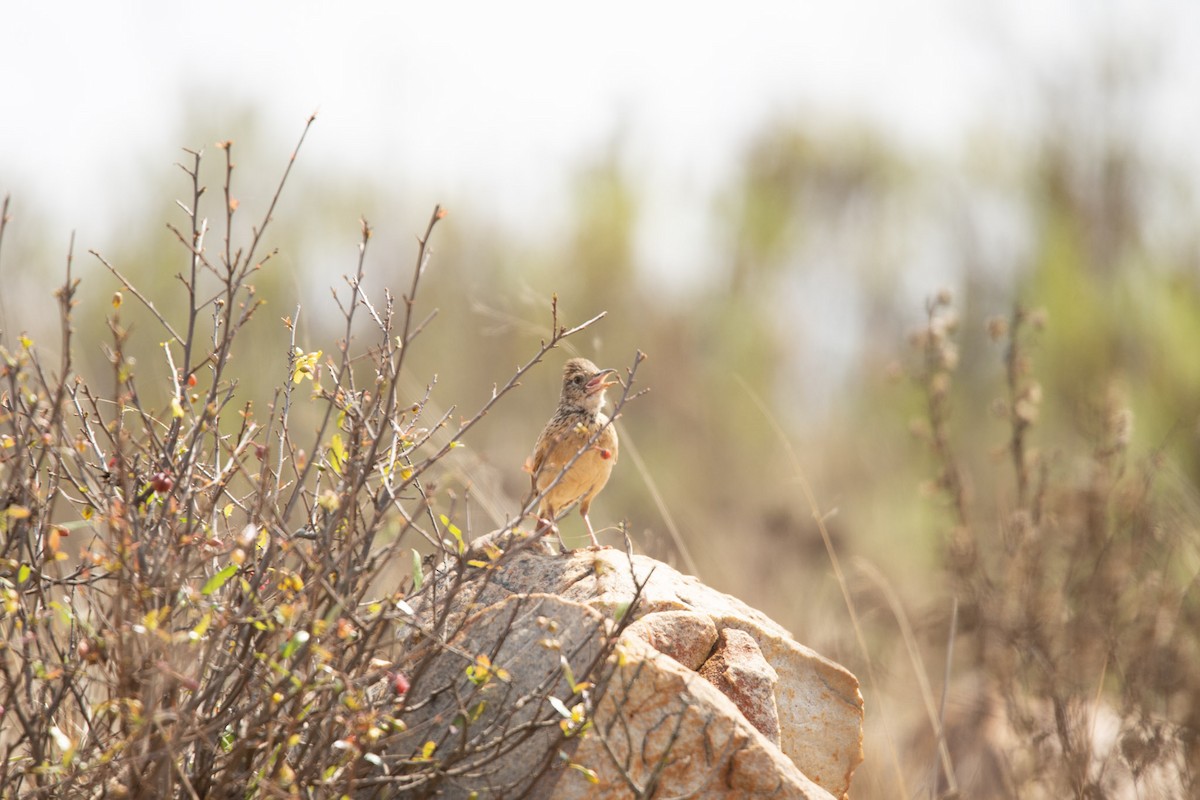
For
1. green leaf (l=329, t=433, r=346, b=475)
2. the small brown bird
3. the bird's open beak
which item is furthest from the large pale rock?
the bird's open beak

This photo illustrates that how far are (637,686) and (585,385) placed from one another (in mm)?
1456

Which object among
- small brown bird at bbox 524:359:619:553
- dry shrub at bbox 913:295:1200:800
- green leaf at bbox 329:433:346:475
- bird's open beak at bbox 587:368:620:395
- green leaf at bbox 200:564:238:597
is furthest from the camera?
dry shrub at bbox 913:295:1200:800

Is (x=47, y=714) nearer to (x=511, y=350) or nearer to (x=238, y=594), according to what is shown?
(x=238, y=594)

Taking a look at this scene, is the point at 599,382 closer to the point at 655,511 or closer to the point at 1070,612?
the point at 1070,612

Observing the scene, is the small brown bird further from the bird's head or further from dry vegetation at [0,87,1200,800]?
dry vegetation at [0,87,1200,800]

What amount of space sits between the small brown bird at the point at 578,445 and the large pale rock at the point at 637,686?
26cm

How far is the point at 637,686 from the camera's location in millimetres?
3219

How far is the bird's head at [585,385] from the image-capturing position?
174 inches

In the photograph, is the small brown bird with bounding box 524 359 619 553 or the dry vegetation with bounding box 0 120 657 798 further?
the small brown bird with bounding box 524 359 619 553

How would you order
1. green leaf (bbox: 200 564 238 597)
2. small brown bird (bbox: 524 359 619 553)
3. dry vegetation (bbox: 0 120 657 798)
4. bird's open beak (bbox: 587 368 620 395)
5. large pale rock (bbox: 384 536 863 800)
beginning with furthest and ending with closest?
bird's open beak (bbox: 587 368 620 395) → small brown bird (bbox: 524 359 619 553) → large pale rock (bbox: 384 536 863 800) → green leaf (bbox: 200 564 238 597) → dry vegetation (bbox: 0 120 657 798)

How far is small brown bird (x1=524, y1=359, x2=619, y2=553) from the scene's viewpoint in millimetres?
3988

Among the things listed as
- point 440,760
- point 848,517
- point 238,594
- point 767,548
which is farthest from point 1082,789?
point 848,517

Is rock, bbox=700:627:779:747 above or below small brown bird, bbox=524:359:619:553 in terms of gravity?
→ below

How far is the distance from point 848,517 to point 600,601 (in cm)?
911
